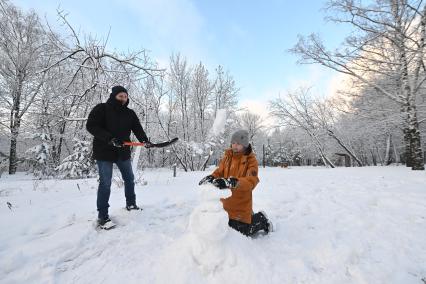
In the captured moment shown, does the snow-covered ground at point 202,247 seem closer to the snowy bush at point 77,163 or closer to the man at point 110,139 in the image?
the man at point 110,139

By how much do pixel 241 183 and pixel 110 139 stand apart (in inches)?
67.3

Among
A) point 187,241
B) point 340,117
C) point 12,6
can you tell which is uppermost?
point 12,6

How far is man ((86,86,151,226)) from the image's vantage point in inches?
129

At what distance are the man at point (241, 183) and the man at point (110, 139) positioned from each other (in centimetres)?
127

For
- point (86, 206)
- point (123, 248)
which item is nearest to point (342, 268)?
point (123, 248)

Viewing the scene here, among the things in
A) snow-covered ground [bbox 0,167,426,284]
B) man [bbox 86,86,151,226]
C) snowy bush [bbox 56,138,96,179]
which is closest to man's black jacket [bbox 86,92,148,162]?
man [bbox 86,86,151,226]

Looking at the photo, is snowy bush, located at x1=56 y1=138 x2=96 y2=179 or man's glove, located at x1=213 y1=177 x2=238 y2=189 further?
snowy bush, located at x1=56 y1=138 x2=96 y2=179

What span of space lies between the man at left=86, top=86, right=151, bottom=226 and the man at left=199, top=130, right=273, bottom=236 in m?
1.27

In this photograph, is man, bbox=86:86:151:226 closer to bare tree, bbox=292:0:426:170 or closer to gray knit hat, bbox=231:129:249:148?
gray knit hat, bbox=231:129:249:148

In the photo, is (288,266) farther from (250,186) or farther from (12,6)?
(12,6)

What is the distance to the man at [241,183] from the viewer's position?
288 cm

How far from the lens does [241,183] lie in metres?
2.83

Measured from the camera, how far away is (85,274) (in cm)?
220

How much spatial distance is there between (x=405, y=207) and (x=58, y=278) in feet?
15.9
